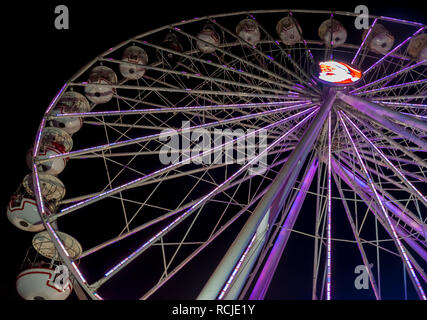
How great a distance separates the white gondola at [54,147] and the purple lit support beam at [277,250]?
4792 mm

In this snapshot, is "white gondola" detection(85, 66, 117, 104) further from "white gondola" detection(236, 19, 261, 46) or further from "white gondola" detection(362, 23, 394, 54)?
"white gondola" detection(362, 23, 394, 54)

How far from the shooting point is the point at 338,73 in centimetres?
957

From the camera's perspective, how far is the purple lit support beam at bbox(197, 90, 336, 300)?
13.4ft

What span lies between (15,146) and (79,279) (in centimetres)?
775

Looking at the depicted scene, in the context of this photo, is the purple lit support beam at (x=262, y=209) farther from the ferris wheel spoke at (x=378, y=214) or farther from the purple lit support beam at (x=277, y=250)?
the ferris wheel spoke at (x=378, y=214)

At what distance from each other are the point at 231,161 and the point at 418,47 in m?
6.14

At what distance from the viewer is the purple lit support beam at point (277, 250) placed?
7552mm

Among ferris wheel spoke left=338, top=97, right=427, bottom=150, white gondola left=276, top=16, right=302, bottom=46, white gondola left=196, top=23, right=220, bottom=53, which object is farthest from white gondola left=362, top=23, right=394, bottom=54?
ferris wheel spoke left=338, top=97, right=427, bottom=150

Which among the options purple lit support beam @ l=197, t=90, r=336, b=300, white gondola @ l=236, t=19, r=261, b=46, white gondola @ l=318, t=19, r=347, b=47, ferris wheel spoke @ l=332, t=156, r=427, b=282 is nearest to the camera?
purple lit support beam @ l=197, t=90, r=336, b=300

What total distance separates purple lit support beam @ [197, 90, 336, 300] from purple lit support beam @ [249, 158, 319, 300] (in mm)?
1636

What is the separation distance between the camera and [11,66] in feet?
40.8
